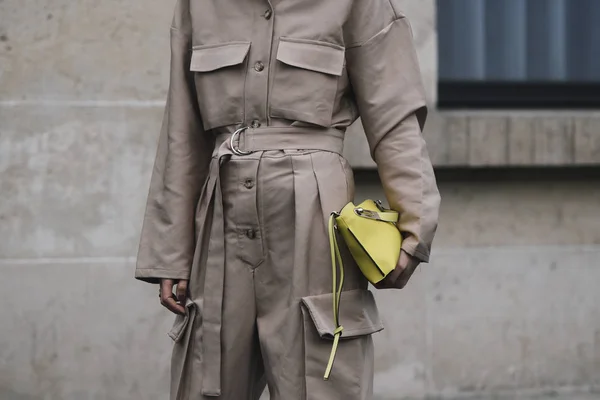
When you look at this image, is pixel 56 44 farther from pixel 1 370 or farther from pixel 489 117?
pixel 489 117

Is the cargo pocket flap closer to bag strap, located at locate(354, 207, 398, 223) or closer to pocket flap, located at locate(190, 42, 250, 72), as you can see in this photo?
bag strap, located at locate(354, 207, 398, 223)

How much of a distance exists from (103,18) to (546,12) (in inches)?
93.4

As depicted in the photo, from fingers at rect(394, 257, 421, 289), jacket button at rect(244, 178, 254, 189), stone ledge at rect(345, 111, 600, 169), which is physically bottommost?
fingers at rect(394, 257, 421, 289)

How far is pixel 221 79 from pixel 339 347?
839 millimetres

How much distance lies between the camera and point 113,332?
17.8ft

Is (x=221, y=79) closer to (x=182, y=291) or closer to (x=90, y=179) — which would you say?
(x=182, y=291)

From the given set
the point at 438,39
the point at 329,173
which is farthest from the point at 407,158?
the point at 438,39

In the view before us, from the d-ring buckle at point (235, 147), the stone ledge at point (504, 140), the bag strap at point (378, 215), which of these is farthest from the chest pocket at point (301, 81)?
the stone ledge at point (504, 140)

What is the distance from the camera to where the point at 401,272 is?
3148mm

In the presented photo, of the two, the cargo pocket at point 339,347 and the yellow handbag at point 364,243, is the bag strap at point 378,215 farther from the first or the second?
the cargo pocket at point 339,347

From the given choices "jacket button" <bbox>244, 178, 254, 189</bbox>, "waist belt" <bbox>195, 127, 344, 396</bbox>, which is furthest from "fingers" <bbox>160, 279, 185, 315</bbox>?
"jacket button" <bbox>244, 178, 254, 189</bbox>

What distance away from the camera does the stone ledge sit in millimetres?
5441

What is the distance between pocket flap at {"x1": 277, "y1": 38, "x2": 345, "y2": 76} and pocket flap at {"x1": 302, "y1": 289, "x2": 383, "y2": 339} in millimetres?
642

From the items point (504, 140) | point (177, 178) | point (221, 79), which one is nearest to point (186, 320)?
point (177, 178)
